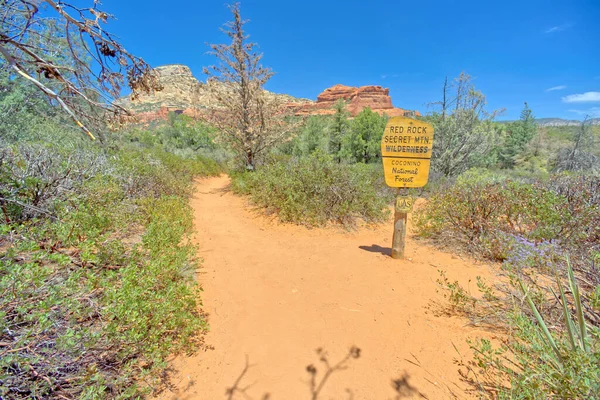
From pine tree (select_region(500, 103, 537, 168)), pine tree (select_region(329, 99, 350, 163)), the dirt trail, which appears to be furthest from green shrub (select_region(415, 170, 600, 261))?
pine tree (select_region(500, 103, 537, 168))

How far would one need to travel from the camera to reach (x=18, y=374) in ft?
4.81

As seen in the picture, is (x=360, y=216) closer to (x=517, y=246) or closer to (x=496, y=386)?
(x=517, y=246)

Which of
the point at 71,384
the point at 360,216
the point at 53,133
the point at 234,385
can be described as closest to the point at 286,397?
the point at 234,385

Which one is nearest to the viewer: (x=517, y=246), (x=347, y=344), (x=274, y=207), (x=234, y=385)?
(x=234, y=385)

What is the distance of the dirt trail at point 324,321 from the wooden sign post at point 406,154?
1.25 meters

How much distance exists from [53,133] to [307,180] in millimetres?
6545

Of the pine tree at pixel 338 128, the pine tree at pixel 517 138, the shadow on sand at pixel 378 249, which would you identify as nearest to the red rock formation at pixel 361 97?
the pine tree at pixel 517 138

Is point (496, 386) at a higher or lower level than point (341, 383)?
higher

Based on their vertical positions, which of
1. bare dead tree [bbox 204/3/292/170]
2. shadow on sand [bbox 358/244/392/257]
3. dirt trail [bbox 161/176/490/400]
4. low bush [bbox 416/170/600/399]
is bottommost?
dirt trail [bbox 161/176/490/400]

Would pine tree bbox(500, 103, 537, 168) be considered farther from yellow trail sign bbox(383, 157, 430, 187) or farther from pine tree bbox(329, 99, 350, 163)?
yellow trail sign bbox(383, 157, 430, 187)

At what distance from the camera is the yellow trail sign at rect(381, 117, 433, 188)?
4066 mm

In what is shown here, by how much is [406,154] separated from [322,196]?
268 centimetres

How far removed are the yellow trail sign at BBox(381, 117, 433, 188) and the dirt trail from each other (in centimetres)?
142

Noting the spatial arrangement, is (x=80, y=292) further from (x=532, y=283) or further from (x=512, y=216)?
(x=512, y=216)
